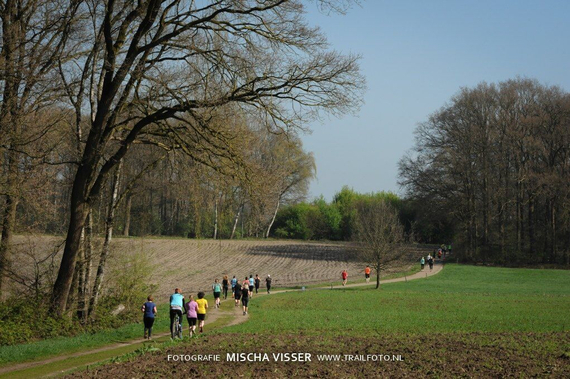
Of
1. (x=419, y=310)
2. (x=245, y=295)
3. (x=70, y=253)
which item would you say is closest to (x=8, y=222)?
(x=70, y=253)

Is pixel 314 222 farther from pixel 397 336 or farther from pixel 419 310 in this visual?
pixel 397 336

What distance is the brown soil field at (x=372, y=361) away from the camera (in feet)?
33.1

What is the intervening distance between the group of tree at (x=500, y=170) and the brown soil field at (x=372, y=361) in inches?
1960

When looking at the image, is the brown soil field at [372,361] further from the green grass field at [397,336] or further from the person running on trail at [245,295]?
the person running on trail at [245,295]

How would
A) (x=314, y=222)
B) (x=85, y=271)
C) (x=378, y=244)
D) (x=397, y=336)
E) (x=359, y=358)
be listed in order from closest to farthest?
(x=359, y=358)
(x=397, y=336)
(x=85, y=271)
(x=378, y=244)
(x=314, y=222)

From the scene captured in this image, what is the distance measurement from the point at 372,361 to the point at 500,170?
57.4 metres

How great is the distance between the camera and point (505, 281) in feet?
160

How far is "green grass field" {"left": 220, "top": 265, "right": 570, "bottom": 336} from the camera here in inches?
780

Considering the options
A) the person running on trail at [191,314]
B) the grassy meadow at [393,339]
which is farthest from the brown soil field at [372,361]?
the person running on trail at [191,314]

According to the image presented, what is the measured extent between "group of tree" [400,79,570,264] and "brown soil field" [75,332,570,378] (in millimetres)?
49778

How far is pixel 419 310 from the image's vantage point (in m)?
27.8

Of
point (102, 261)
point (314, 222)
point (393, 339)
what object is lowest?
point (393, 339)

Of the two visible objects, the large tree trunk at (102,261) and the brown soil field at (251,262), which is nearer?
the large tree trunk at (102,261)

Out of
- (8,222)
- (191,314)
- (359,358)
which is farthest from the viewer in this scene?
(8,222)
